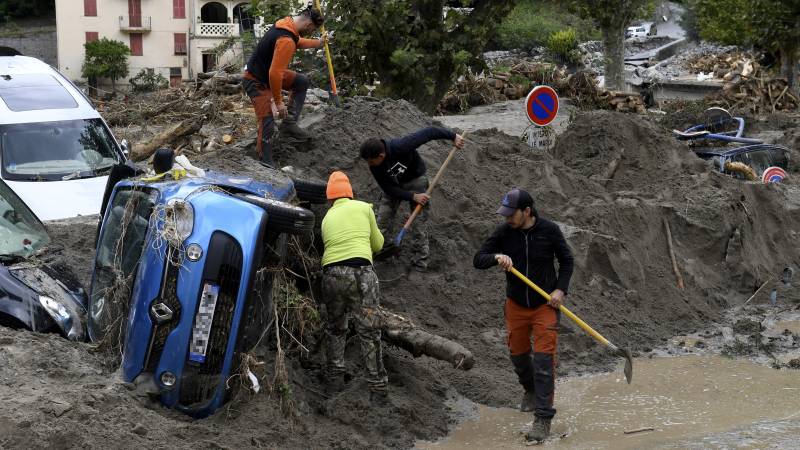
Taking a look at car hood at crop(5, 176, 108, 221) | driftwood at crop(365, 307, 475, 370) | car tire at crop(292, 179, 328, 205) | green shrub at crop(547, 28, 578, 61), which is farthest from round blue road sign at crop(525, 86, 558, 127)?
green shrub at crop(547, 28, 578, 61)

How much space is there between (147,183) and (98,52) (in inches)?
1788

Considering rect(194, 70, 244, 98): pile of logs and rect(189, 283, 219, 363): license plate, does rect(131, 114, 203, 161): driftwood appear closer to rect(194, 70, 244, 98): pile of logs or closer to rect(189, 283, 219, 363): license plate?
rect(194, 70, 244, 98): pile of logs

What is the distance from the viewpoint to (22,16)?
194 ft

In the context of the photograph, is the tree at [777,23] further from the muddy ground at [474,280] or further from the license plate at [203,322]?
the license plate at [203,322]

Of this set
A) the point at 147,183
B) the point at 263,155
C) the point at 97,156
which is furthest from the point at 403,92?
the point at 147,183

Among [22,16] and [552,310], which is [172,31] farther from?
[552,310]

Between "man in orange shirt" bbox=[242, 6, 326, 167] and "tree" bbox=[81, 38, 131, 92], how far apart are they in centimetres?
4047

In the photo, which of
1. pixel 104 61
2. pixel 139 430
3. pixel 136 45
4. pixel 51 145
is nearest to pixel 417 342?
pixel 139 430

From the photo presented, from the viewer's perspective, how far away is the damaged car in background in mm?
8789

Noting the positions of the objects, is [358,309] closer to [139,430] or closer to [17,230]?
[139,430]

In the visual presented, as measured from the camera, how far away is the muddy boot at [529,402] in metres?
9.23

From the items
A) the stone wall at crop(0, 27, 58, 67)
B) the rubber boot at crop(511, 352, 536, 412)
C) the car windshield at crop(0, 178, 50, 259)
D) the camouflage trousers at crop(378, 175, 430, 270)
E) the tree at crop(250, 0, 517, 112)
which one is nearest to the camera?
the rubber boot at crop(511, 352, 536, 412)

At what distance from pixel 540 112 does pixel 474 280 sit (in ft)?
13.4

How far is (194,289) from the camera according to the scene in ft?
23.7
